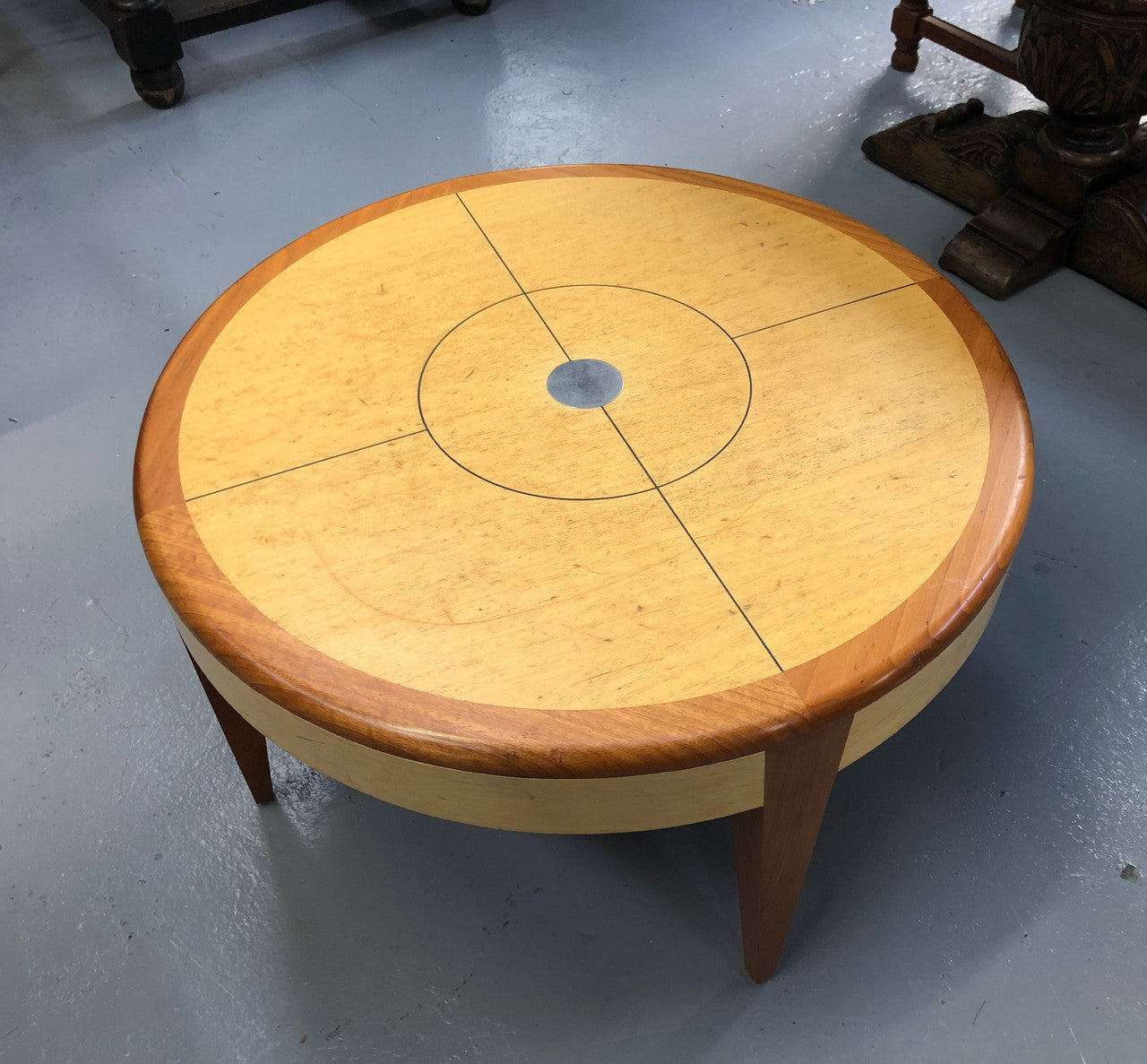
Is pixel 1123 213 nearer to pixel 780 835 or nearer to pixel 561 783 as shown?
pixel 780 835

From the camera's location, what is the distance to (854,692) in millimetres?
1108

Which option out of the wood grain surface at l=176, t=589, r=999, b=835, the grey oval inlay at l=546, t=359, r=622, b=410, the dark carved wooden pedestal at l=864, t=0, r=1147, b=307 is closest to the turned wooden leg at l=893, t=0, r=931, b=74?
the dark carved wooden pedestal at l=864, t=0, r=1147, b=307

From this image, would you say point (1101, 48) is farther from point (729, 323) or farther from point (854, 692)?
point (854, 692)

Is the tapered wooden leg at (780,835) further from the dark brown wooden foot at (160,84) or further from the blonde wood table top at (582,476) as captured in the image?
the dark brown wooden foot at (160,84)

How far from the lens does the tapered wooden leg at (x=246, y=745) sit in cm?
151

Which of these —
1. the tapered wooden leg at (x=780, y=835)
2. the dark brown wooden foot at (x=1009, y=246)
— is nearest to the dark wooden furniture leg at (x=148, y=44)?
the dark brown wooden foot at (x=1009, y=246)

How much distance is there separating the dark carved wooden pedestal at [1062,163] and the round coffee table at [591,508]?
3.02ft

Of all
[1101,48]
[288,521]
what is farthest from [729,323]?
[1101,48]

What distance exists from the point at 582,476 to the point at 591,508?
0.06 meters

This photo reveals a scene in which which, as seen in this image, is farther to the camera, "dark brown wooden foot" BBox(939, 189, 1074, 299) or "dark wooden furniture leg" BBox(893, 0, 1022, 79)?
"dark wooden furniture leg" BBox(893, 0, 1022, 79)

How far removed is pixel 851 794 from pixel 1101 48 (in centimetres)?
163

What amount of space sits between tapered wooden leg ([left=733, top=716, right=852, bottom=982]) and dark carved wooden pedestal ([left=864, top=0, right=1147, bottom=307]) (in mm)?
1638

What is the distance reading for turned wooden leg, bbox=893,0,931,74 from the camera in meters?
3.06

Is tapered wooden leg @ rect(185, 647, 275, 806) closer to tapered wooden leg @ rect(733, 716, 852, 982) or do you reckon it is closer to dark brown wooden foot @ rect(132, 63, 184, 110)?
tapered wooden leg @ rect(733, 716, 852, 982)
